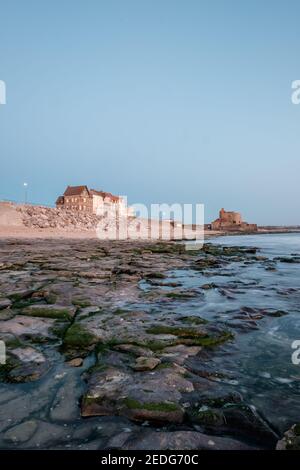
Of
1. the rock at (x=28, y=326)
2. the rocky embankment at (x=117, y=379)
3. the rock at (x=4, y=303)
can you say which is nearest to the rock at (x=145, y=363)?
the rocky embankment at (x=117, y=379)

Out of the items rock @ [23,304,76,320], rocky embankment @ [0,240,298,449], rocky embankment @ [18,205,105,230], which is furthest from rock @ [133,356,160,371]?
rocky embankment @ [18,205,105,230]

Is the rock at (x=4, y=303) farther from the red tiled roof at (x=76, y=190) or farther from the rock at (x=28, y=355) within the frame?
Result: the red tiled roof at (x=76, y=190)

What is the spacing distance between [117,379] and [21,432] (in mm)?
918

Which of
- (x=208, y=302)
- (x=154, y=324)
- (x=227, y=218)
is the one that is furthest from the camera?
(x=227, y=218)

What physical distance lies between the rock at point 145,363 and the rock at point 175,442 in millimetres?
948

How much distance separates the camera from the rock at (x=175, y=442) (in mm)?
1965

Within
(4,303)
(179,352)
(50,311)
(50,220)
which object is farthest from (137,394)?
(50,220)

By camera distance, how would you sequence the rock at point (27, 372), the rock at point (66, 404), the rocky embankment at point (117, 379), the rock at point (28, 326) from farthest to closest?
the rock at point (28, 326)
the rock at point (27, 372)
the rock at point (66, 404)
the rocky embankment at point (117, 379)

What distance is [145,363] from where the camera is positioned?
3109 mm
